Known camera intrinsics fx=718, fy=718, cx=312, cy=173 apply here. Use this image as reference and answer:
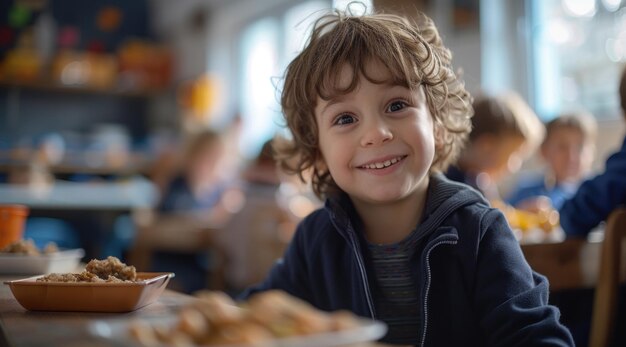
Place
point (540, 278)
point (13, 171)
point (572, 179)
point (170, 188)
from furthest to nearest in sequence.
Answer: point (13, 171)
point (170, 188)
point (572, 179)
point (540, 278)

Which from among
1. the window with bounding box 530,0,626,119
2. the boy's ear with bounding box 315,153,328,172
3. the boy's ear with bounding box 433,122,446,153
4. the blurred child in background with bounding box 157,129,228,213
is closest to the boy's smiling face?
the boy's ear with bounding box 433,122,446,153

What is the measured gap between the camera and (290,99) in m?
1.35

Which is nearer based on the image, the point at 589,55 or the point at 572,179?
the point at 572,179

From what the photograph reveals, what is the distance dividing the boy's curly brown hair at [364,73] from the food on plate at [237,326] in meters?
0.63

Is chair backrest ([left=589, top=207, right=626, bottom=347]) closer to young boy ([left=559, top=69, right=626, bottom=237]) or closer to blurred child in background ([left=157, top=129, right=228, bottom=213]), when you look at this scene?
young boy ([left=559, top=69, right=626, bottom=237])

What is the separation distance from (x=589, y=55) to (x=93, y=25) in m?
5.59

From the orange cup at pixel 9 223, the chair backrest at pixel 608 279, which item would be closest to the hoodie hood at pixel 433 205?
the chair backrest at pixel 608 279

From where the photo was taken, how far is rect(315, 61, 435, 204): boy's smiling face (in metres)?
1.12

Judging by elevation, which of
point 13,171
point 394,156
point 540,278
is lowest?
point 13,171

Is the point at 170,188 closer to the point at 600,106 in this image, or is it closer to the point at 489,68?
the point at 489,68

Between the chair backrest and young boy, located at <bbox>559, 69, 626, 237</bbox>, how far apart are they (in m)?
0.29

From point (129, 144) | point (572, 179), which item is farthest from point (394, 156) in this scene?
point (129, 144)

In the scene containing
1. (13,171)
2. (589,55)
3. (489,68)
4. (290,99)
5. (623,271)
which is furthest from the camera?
(13,171)

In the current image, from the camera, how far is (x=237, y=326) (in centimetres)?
53
